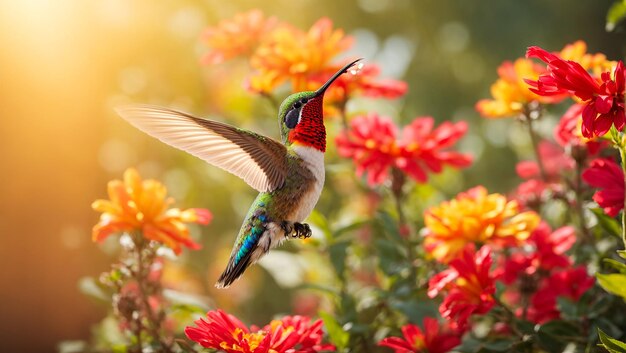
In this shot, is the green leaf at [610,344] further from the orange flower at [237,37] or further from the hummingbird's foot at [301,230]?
the orange flower at [237,37]

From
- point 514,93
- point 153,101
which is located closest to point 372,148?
point 514,93

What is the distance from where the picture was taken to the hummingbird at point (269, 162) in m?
1.33

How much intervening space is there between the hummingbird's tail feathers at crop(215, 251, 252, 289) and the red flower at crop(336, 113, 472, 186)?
0.31 metres

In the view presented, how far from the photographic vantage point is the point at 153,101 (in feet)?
8.90

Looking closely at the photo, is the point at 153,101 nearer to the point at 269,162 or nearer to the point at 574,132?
the point at 269,162

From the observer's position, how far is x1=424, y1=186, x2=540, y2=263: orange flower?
142cm

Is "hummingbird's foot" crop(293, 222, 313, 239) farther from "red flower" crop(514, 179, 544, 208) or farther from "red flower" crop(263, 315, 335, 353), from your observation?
"red flower" crop(514, 179, 544, 208)

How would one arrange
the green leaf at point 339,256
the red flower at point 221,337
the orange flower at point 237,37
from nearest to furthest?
the red flower at point 221,337 < the green leaf at point 339,256 < the orange flower at point 237,37

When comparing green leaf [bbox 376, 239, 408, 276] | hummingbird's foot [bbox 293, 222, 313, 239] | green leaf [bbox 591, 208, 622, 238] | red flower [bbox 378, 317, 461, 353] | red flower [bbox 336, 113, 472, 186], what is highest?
red flower [bbox 336, 113, 472, 186]

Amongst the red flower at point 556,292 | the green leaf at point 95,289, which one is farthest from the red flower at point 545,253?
Result: the green leaf at point 95,289

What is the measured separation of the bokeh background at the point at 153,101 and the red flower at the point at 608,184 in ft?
3.11

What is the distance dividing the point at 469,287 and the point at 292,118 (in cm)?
42

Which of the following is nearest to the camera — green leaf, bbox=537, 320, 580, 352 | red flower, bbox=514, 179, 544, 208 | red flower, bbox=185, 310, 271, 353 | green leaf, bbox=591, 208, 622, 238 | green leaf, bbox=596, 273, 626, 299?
green leaf, bbox=596, 273, 626, 299

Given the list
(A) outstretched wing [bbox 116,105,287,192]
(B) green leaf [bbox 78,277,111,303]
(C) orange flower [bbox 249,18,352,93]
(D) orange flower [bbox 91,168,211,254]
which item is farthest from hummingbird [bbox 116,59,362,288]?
(B) green leaf [bbox 78,277,111,303]
